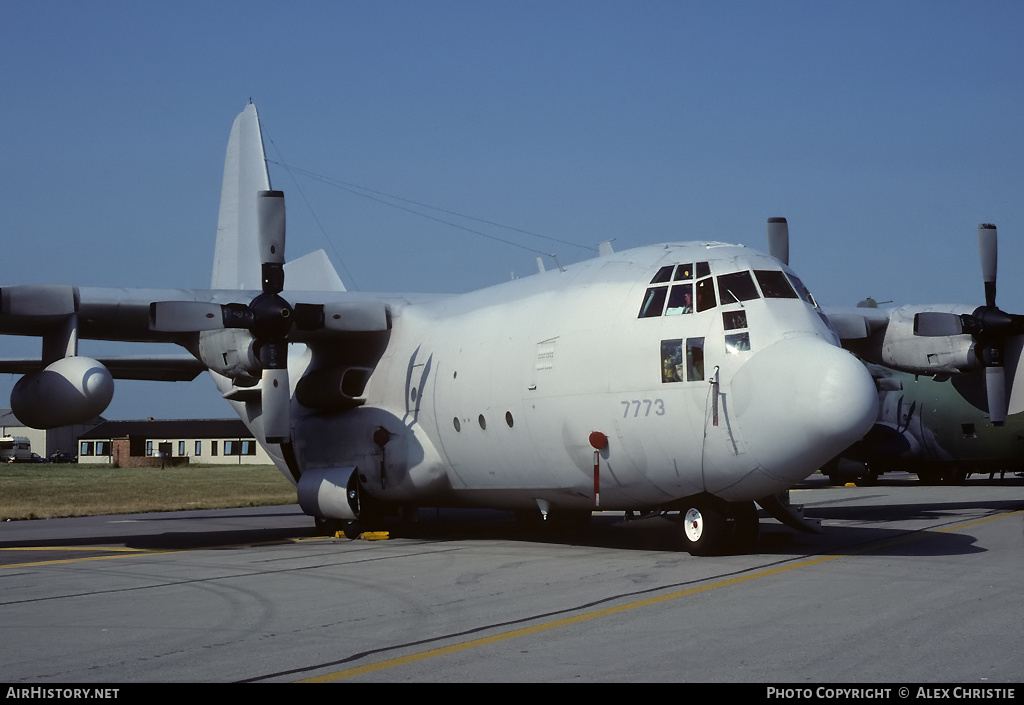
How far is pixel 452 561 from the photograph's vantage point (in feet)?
44.8

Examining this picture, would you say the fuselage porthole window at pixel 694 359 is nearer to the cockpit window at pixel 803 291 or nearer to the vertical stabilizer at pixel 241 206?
the cockpit window at pixel 803 291

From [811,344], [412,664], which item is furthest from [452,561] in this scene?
[412,664]

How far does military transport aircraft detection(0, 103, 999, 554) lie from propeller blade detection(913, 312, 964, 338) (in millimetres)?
1243

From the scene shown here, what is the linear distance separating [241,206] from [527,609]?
16.6 m

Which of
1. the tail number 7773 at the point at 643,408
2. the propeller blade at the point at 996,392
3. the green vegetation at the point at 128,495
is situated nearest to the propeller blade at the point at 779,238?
the propeller blade at the point at 996,392

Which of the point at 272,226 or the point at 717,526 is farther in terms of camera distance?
the point at 272,226

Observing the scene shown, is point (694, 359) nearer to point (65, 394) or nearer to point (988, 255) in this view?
point (65, 394)

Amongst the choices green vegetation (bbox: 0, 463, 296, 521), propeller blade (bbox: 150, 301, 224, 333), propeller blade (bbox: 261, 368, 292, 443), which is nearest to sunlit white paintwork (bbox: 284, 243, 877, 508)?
propeller blade (bbox: 261, 368, 292, 443)

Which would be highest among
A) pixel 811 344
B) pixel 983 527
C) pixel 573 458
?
pixel 811 344

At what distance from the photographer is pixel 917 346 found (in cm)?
2056

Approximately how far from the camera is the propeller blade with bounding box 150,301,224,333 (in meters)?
16.0

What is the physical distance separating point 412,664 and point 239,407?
51.5 feet

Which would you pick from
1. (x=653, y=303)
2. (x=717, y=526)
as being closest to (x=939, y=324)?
(x=653, y=303)
